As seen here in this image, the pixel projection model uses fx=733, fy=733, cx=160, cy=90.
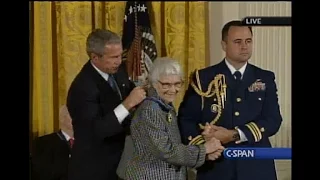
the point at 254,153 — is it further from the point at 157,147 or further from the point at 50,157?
the point at 50,157

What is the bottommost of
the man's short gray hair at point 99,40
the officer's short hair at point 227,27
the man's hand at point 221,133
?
the man's hand at point 221,133

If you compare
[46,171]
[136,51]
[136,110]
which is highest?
[136,51]

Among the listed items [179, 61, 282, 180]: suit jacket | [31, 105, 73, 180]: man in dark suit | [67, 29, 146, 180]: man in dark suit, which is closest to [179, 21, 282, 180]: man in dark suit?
[179, 61, 282, 180]: suit jacket

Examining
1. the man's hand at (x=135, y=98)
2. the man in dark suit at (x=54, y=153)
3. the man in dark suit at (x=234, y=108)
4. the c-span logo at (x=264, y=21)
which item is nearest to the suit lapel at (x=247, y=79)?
the man in dark suit at (x=234, y=108)

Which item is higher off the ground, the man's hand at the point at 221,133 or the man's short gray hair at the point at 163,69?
the man's short gray hair at the point at 163,69

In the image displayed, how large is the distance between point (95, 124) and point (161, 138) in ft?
0.48

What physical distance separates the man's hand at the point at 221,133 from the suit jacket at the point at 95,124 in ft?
0.58

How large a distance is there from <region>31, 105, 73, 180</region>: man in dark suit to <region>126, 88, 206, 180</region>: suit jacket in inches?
5.6

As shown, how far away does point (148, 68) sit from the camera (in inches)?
62.6

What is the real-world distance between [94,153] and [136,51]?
24cm

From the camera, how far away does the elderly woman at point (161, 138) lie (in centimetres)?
157

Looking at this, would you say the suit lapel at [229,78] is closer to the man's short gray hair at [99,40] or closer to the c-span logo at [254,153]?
the c-span logo at [254,153]
